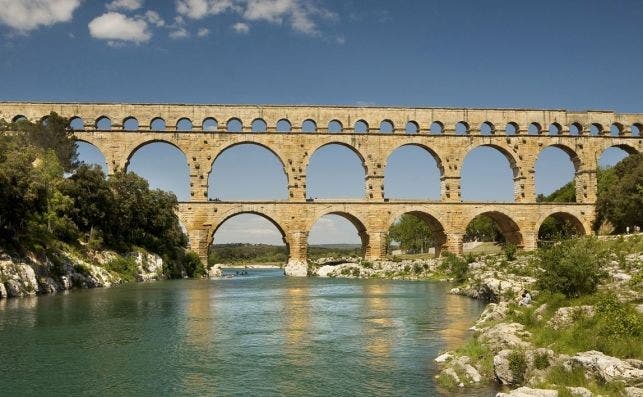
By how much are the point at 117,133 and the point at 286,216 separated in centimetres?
1529

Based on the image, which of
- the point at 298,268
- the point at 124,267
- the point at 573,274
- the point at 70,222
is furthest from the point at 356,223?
the point at 573,274

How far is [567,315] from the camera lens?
43.0 feet

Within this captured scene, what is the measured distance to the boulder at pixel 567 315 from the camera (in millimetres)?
12633

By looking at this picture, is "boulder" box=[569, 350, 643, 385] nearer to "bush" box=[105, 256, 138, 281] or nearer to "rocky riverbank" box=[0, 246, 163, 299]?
"rocky riverbank" box=[0, 246, 163, 299]

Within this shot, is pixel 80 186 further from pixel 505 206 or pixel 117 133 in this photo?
pixel 505 206

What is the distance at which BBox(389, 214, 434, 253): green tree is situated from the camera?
9125 centimetres

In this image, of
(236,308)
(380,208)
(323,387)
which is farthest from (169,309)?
(380,208)

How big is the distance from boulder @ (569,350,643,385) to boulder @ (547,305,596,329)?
2.86 metres

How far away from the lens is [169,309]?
2334 centimetres

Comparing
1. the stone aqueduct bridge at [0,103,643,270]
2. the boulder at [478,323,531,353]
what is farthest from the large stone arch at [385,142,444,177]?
the boulder at [478,323,531,353]

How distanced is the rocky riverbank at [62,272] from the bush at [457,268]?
21198 millimetres

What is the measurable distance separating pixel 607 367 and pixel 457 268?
2984 cm

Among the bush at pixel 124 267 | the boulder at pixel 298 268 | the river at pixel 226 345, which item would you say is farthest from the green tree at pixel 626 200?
the bush at pixel 124 267

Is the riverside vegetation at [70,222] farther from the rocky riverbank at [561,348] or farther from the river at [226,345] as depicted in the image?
the rocky riverbank at [561,348]
